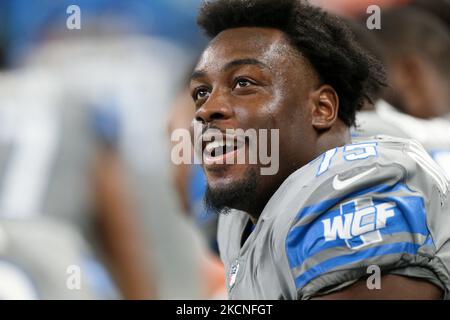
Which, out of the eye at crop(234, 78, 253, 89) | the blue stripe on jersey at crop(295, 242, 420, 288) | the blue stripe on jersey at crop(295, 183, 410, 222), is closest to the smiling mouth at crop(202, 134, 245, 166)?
the eye at crop(234, 78, 253, 89)

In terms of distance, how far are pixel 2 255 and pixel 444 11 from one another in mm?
2288

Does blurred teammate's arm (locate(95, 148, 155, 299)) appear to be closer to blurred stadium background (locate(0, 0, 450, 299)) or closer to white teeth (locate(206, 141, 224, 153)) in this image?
blurred stadium background (locate(0, 0, 450, 299))

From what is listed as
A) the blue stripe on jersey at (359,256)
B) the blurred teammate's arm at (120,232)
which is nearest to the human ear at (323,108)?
the blue stripe on jersey at (359,256)

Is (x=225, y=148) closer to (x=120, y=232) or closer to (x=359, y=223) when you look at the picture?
(x=359, y=223)

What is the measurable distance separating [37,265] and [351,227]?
1324 millimetres

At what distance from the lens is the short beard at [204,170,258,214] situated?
2.15 m

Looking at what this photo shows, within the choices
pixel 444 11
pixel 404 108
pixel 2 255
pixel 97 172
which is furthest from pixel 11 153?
pixel 444 11

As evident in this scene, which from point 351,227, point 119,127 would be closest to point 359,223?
point 351,227

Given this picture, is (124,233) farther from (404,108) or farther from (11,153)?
(404,108)

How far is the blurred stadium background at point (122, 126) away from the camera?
3562 millimetres

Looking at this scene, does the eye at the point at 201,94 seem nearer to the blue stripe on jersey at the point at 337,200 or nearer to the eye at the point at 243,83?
the eye at the point at 243,83

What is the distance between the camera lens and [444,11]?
4242mm

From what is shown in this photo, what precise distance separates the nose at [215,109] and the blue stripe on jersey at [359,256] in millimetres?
471

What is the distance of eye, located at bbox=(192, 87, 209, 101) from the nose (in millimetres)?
66
